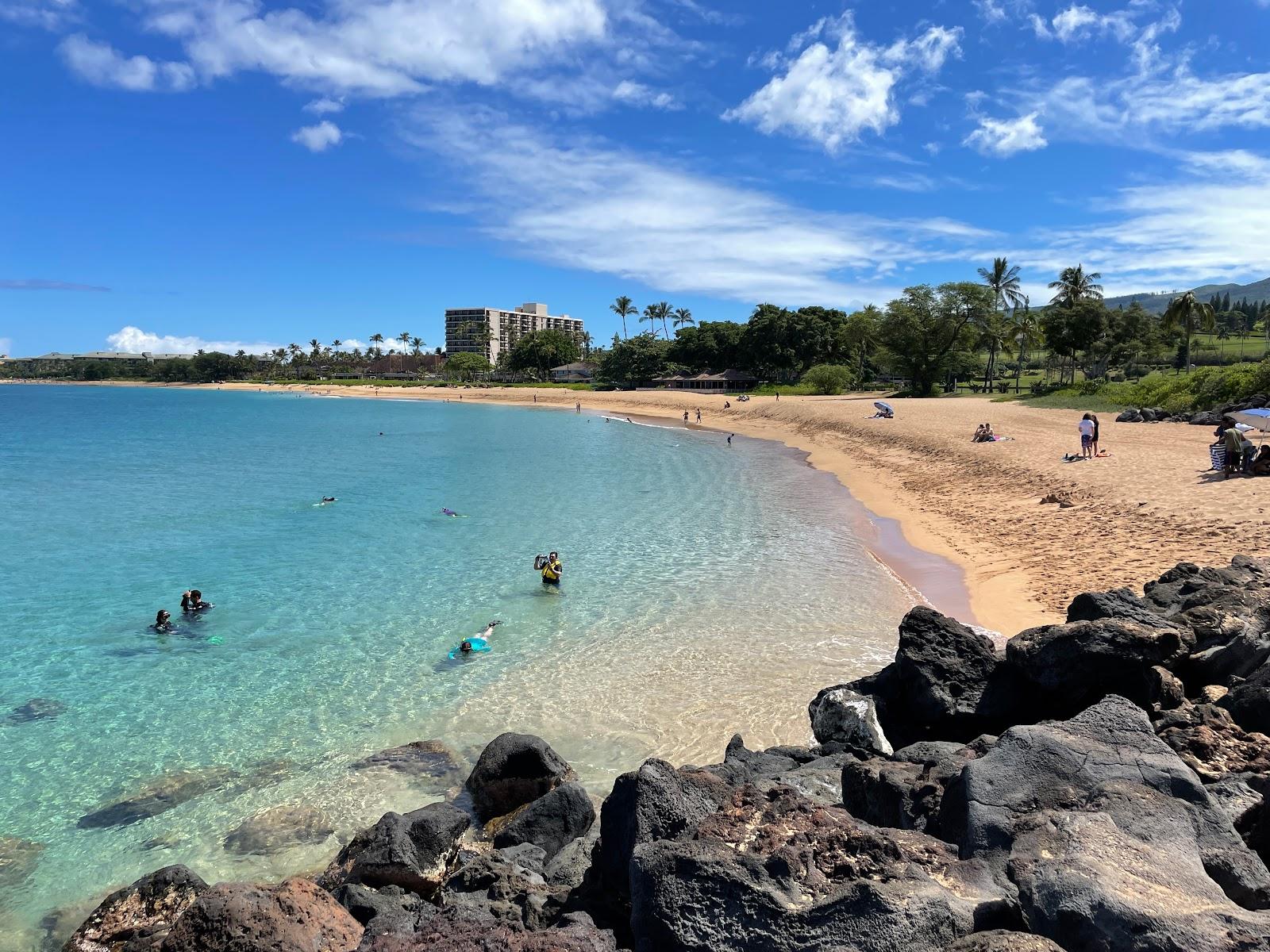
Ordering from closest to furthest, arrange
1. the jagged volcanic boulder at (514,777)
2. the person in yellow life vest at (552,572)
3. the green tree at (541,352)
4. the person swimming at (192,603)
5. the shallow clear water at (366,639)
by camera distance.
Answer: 1. the jagged volcanic boulder at (514,777)
2. the shallow clear water at (366,639)
3. the person swimming at (192,603)
4. the person in yellow life vest at (552,572)
5. the green tree at (541,352)

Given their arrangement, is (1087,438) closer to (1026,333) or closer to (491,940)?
(491,940)

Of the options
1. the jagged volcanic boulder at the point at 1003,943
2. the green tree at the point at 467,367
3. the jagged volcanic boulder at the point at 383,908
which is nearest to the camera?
the jagged volcanic boulder at the point at 1003,943

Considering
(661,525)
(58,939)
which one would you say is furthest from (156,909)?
(661,525)

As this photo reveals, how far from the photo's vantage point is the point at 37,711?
10.8 meters

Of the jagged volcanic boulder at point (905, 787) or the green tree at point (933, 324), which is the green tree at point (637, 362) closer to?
the green tree at point (933, 324)

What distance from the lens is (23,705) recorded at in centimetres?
1098

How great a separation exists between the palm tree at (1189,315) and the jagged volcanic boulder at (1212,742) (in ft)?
195

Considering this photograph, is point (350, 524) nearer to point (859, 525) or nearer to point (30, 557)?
point (30, 557)

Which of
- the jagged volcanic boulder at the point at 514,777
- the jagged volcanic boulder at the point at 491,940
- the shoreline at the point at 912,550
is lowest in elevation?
the jagged volcanic boulder at the point at 514,777

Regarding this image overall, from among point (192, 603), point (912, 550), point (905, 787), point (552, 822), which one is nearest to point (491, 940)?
point (905, 787)

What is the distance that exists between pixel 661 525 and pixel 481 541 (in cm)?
540

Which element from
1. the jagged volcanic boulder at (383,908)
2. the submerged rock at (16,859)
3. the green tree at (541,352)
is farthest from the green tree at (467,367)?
the jagged volcanic boulder at (383,908)

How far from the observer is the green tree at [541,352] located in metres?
138

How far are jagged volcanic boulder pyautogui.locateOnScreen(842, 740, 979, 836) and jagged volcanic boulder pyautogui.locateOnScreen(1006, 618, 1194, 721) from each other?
110 centimetres
